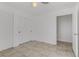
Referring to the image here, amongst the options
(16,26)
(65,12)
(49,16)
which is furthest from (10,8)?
(65,12)

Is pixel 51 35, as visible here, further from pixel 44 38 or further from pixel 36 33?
pixel 36 33

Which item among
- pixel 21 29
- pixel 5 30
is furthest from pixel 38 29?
pixel 5 30

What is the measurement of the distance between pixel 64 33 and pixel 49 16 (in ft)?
6.75

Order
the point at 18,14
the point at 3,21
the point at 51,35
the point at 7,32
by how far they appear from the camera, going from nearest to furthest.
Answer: the point at 3,21
the point at 7,32
the point at 18,14
the point at 51,35

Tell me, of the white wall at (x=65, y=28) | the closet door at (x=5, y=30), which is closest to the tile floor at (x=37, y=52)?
the closet door at (x=5, y=30)

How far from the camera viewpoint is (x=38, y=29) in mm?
5895

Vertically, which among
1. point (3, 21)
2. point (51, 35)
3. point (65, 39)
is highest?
point (3, 21)

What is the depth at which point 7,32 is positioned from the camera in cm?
→ 384

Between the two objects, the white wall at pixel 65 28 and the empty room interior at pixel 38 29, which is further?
the white wall at pixel 65 28

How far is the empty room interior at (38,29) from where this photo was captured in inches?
126

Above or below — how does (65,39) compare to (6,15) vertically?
below

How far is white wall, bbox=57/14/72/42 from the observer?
5879 mm

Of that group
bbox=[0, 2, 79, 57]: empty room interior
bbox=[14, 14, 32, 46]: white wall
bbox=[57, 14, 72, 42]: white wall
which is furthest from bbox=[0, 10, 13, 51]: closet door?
bbox=[57, 14, 72, 42]: white wall

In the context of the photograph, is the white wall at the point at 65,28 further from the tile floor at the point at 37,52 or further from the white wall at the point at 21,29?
the white wall at the point at 21,29
